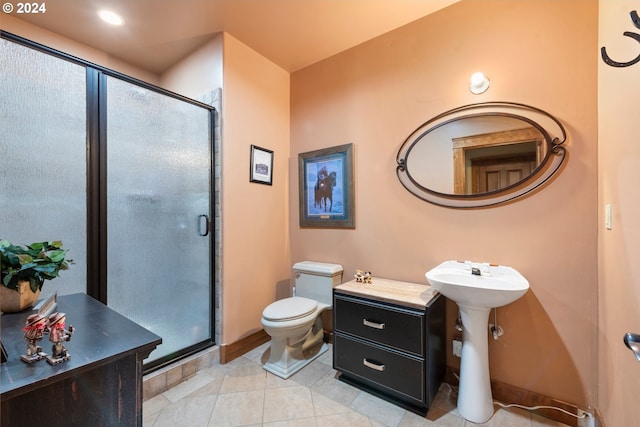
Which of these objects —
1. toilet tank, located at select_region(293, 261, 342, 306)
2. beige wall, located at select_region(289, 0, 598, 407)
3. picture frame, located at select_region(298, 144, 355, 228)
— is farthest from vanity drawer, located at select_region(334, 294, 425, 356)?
picture frame, located at select_region(298, 144, 355, 228)

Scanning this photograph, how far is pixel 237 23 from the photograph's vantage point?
2.00 m

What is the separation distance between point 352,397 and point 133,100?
94.7 inches

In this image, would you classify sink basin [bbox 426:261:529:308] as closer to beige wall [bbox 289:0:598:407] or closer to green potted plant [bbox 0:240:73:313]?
beige wall [bbox 289:0:598:407]

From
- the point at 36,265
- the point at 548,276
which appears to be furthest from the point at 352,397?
the point at 36,265

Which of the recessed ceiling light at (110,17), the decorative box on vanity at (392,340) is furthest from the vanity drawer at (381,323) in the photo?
the recessed ceiling light at (110,17)

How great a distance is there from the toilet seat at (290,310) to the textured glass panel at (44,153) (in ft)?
3.69

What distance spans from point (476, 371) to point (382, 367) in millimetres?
520

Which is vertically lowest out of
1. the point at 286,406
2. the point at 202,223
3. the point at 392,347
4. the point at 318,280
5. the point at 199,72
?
the point at 286,406

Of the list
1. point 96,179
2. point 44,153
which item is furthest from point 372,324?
point 44,153

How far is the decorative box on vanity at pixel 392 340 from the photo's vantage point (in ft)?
4.91

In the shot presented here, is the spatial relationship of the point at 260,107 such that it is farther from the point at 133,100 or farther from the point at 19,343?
the point at 19,343

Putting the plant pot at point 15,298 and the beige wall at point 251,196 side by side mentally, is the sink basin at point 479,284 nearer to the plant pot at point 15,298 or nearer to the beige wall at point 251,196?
the beige wall at point 251,196

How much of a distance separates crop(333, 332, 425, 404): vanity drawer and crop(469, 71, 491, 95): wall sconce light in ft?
5.62

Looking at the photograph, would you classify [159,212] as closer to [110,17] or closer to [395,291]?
[110,17]
